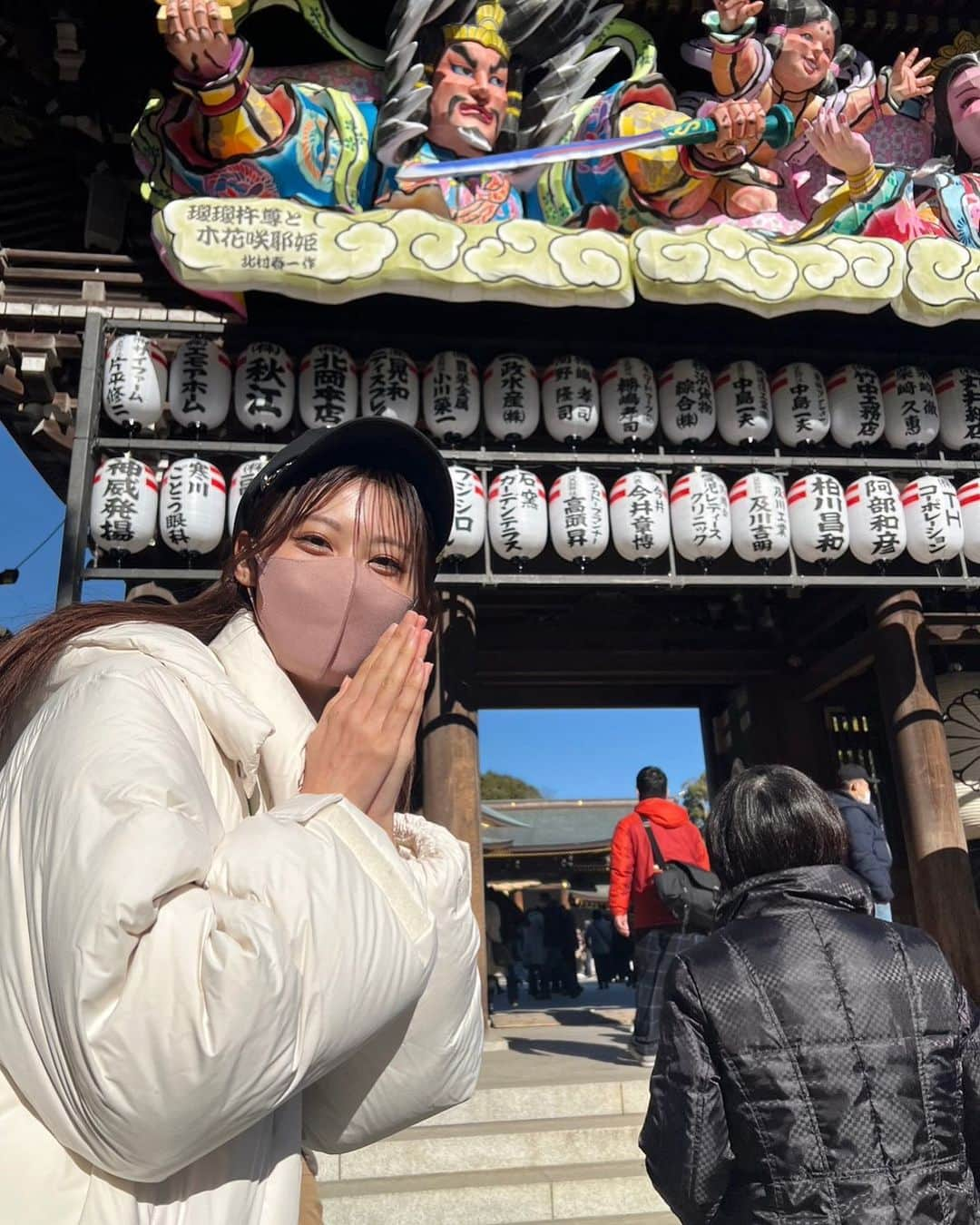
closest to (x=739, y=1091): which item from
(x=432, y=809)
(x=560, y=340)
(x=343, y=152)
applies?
(x=432, y=809)

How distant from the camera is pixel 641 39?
25.3ft

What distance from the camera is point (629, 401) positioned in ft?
23.9

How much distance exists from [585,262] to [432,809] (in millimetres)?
4282

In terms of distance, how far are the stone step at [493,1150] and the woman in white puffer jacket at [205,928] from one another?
4.05 m

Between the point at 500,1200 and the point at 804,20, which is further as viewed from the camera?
the point at 804,20

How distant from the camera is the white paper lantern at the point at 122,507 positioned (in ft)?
20.8

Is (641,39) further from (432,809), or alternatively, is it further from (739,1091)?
(739,1091)

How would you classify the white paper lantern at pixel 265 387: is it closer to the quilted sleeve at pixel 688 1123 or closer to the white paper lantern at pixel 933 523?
the white paper lantern at pixel 933 523

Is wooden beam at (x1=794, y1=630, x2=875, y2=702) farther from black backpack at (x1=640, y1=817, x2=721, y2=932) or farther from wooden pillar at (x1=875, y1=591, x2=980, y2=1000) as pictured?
black backpack at (x1=640, y1=817, x2=721, y2=932)

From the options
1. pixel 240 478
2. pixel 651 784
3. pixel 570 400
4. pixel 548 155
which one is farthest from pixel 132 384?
pixel 651 784

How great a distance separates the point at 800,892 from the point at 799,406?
6.28 m

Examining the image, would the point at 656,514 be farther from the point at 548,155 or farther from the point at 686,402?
the point at 548,155

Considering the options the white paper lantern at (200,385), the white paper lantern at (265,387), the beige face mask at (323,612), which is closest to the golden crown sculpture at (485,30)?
the white paper lantern at (265,387)

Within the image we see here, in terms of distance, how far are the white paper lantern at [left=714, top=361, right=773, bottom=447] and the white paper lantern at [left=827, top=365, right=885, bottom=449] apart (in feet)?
1.87
